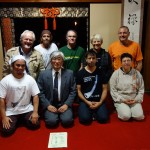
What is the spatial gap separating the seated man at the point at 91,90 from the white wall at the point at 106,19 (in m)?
1.44

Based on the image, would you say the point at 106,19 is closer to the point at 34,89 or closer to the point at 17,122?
the point at 34,89

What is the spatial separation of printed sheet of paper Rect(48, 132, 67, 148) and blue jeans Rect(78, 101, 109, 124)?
369 millimetres

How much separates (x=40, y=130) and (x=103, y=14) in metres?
2.65

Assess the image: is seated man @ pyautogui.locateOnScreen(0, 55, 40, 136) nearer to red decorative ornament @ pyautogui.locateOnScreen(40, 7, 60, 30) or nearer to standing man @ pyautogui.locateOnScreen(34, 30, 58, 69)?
standing man @ pyautogui.locateOnScreen(34, 30, 58, 69)

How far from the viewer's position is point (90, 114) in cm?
287

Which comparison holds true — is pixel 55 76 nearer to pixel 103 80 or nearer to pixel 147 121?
pixel 103 80

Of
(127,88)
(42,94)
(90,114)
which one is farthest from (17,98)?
(127,88)


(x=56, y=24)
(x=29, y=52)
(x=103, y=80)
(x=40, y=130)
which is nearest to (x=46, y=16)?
(x=56, y=24)

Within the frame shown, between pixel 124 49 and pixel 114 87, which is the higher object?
pixel 124 49

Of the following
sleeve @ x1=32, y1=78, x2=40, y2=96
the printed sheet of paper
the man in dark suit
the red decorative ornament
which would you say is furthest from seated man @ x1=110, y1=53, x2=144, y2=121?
the red decorative ornament

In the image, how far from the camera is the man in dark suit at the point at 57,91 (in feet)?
9.10

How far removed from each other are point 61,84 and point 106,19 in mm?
2002

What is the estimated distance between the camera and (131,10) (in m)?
3.83

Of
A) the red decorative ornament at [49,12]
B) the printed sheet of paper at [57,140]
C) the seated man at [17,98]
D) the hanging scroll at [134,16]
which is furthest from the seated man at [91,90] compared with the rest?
the red decorative ornament at [49,12]
